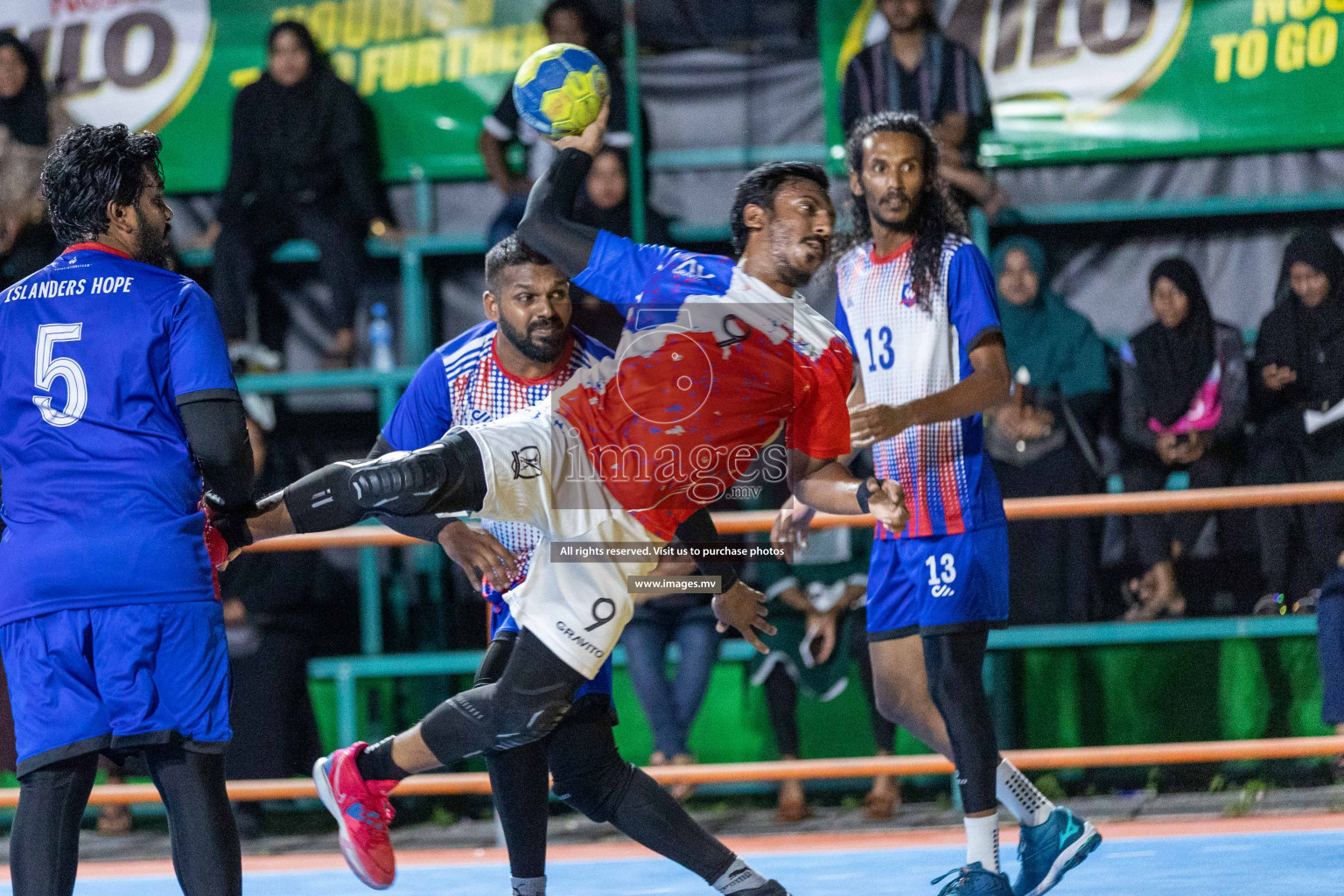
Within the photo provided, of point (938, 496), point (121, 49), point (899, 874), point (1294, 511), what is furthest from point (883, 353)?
point (121, 49)

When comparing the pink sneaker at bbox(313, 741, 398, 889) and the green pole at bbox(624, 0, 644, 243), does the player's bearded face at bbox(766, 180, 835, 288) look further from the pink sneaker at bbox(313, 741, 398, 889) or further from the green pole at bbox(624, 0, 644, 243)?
the green pole at bbox(624, 0, 644, 243)

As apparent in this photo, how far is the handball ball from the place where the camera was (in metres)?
3.69

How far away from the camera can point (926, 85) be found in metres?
6.69

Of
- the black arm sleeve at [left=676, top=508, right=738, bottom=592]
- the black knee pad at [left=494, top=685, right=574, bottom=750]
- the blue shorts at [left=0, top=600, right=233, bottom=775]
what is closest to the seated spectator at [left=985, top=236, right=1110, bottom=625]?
the black arm sleeve at [left=676, top=508, right=738, bottom=592]

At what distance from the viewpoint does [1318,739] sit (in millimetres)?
5191

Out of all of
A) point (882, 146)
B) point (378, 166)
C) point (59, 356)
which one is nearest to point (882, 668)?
point (882, 146)

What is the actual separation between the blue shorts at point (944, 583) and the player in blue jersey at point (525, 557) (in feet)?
2.84

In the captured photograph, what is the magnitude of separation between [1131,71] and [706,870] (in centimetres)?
491

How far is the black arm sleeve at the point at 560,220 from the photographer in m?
3.53

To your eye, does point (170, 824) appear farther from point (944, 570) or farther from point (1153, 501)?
point (1153, 501)

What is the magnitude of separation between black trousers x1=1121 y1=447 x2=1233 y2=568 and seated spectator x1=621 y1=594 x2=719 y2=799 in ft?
6.34

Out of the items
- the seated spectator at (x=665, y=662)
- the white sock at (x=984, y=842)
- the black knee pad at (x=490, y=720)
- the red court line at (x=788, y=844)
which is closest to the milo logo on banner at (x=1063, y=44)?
the seated spectator at (x=665, y=662)

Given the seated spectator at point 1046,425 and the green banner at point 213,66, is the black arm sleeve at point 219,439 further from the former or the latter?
the green banner at point 213,66

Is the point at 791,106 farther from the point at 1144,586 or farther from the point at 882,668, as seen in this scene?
the point at 882,668
